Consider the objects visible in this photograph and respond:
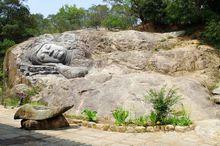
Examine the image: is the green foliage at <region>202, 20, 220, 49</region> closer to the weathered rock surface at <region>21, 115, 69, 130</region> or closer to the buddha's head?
the buddha's head

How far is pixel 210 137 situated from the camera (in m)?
8.09

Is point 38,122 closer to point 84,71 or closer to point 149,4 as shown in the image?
point 84,71

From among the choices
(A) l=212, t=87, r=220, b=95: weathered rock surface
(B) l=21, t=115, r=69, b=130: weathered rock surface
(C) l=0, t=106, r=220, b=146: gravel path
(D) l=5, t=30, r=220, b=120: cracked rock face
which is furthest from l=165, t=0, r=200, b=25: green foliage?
(B) l=21, t=115, r=69, b=130: weathered rock surface

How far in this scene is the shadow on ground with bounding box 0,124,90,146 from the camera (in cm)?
716

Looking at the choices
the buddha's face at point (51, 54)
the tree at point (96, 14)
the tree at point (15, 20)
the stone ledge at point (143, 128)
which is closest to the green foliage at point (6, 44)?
the tree at point (15, 20)

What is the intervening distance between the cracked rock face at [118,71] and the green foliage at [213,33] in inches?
24.7

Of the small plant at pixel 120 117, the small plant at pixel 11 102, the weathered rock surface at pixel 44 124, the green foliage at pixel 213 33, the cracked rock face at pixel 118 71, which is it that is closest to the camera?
the weathered rock surface at pixel 44 124

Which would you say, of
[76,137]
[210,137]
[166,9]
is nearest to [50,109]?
[76,137]

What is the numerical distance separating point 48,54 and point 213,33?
6689 mm

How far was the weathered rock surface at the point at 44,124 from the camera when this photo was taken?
8.67 metres

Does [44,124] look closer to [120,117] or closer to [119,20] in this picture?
[120,117]

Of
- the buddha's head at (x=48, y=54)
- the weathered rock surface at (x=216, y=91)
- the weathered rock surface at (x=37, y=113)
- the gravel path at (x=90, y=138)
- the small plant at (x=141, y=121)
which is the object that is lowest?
the gravel path at (x=90, y=138)

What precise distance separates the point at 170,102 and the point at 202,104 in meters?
1.82

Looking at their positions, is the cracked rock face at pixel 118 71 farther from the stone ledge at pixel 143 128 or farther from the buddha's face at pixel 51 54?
the stone ledge at pixel 143 128
